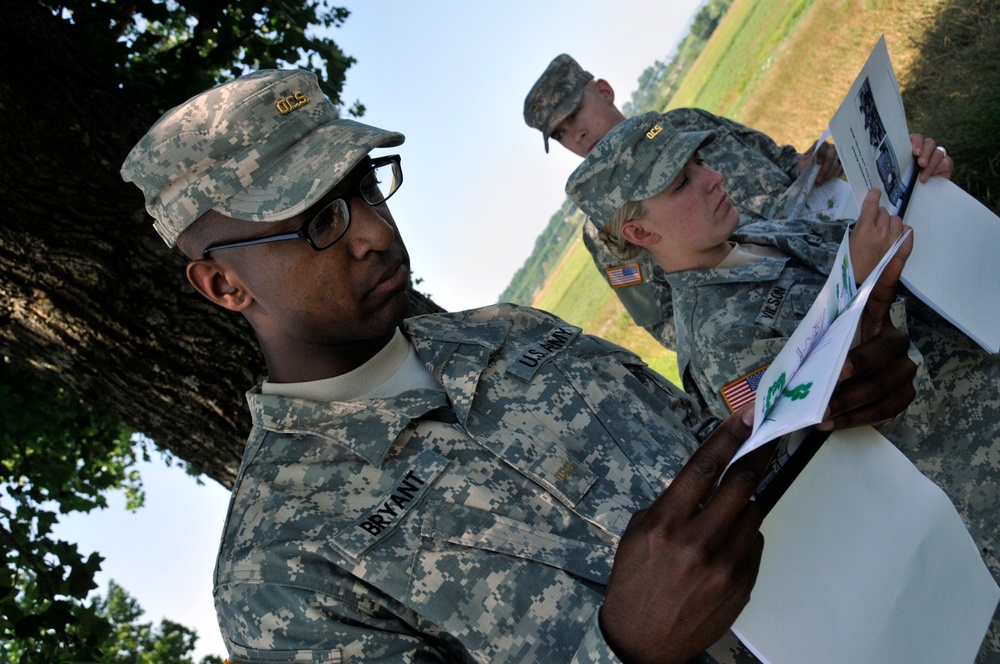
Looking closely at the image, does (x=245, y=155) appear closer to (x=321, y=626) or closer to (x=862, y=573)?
(x=321, y=626)

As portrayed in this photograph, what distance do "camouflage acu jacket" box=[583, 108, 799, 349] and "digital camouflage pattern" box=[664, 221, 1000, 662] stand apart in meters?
1.47

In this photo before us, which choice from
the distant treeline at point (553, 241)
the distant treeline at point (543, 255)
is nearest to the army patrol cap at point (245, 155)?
the distant treeline at point (553, 241)

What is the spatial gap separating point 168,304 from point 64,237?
0.46 meters

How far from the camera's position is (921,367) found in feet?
8.30

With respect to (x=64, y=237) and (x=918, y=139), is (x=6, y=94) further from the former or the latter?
(x=918, y=139)

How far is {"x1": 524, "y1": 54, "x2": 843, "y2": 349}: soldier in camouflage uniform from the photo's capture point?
15.1 feet

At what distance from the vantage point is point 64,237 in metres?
3.29

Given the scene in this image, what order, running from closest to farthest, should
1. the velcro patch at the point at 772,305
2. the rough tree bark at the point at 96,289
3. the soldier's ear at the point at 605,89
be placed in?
the velcro patch at the point at 772,305, the rough tree bark at the point at 96,289, the soldier's ear at the point at 605,89

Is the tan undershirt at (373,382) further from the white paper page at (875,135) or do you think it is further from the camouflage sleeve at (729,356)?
the white paper page at (875,135)

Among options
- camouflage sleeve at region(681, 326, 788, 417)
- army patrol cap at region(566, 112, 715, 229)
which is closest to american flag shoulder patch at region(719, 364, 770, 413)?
camouflage sleeve at region(681, 326, 788, 417)

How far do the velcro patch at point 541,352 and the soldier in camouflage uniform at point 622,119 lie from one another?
217cm

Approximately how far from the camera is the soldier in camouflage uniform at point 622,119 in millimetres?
4609

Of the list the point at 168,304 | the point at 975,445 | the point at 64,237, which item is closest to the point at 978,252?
the point at 975,445

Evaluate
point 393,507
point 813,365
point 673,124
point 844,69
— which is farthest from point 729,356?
point 844,69
